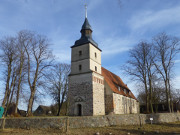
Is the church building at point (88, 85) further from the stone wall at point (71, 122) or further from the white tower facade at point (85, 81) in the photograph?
the stone wall at point (71, 122)

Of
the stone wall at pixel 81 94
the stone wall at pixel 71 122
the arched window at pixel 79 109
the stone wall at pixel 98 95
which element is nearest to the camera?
the stone wall at pixel 71 122

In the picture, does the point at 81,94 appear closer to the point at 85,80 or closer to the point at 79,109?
the point at 85,80

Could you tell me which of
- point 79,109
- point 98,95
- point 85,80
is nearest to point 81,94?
point 85,80

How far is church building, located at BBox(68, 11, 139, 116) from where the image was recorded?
2180 cm

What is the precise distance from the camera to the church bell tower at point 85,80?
21.7 meters

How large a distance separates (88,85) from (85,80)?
0.94m

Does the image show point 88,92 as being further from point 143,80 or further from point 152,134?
point 152,134

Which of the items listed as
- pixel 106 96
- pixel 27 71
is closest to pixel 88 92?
pixel 106 96

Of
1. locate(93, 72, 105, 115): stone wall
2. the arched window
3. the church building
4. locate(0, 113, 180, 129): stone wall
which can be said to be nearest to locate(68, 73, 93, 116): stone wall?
the church building

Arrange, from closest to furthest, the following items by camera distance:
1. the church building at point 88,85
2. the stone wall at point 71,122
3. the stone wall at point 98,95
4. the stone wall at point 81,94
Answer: the stone wall at point 71,122 → the stone wall at point 81,94 → the stone wall at point 98,95 → the church building at point 88,85

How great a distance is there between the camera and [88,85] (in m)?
22.1

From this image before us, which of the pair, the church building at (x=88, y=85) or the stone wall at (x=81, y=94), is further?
the church building at (x=88, y=85)

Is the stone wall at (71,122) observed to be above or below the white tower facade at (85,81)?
below

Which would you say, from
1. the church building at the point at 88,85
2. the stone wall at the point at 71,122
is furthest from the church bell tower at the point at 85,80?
the stone wall at the point at 71,122
